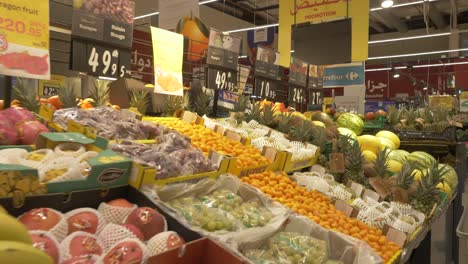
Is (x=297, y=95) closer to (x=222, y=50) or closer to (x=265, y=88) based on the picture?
(x=265, y=88)

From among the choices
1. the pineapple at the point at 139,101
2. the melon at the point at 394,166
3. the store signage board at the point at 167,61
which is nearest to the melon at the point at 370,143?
the melon at the point at 394,166

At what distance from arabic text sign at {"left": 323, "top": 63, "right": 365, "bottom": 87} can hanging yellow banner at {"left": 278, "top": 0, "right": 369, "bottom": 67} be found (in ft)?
5.21

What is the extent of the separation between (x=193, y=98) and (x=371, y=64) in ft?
68.7

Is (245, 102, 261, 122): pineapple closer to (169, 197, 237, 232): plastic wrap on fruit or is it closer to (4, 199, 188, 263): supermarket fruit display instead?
(169, 197, 237, 232): plastic wrap on fruit

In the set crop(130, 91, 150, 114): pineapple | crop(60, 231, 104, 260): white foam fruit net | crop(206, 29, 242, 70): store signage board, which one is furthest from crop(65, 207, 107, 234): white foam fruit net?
crop(206, 29, 242, 70): store signage board

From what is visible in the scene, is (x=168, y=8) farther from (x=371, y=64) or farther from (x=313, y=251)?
(x=371, y=64)

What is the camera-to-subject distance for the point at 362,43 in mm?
7051

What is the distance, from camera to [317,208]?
7.46ft

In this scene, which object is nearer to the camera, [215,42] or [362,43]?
[215,42]

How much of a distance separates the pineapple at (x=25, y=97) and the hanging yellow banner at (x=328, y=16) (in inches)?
231

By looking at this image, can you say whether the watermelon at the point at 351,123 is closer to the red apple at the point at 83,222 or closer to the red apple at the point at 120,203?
the red apple at the point at 120,203

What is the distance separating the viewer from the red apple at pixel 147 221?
4.76 feet

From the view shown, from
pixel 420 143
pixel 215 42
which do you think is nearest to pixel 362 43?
pixel 420 143

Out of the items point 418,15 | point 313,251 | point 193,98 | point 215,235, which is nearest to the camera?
point 215,235
